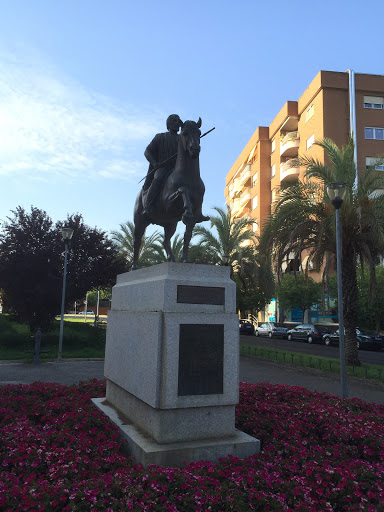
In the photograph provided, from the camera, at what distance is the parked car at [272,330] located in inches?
1471

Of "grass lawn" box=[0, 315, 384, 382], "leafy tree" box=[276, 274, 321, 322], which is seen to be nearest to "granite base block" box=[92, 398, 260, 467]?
"grass lawn" box=[0, 315, 384, 382]

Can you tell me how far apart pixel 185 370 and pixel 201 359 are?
8.8 inches

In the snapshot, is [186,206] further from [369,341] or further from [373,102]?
[373,102]

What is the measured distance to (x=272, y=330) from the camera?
38.1 metres

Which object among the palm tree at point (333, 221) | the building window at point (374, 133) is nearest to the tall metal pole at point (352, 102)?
the building window at point (374, 133)

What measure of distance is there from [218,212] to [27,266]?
13.2m

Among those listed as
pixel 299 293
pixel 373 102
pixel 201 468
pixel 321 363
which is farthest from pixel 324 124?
pixel 201 468

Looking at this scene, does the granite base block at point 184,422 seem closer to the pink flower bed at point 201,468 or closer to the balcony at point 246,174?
the pink flower bed at point 201,468

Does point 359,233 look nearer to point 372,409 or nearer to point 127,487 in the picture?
point 372,409

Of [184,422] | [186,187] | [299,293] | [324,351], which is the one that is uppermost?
[299,293]

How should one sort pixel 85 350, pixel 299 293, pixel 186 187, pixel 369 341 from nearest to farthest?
pixel 186 187 < pixel 85 350 < pixel 369 341 < pixel 299 293

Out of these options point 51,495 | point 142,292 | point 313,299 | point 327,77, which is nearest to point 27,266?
point 142,292

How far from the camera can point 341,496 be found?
3.61 metres

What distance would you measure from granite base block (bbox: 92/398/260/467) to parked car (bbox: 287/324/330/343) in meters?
28.8
